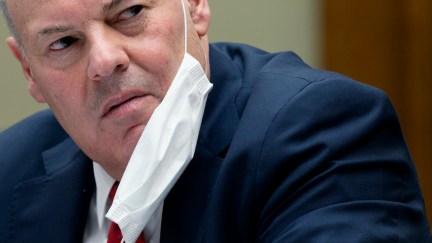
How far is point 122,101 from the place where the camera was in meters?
1.79

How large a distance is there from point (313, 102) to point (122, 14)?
44 cm

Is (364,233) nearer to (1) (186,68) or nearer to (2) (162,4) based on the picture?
(1) (186,68)

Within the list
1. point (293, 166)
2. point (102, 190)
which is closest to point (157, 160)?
point (293, 166)

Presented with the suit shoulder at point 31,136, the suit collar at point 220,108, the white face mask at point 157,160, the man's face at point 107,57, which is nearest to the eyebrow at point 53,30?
the man's face at point 107,57

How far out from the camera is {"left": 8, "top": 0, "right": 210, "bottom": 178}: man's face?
1.76 meters

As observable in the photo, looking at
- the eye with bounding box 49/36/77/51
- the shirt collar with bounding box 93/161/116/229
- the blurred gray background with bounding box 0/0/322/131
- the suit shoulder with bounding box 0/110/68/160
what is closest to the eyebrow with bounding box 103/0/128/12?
the eye with bounding box 49/36/77/51

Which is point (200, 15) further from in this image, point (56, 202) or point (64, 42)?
point (56, 202)

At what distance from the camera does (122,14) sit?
1.79 metres

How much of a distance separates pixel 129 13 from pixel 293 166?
48 centimetres

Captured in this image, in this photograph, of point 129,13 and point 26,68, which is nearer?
point 129,13

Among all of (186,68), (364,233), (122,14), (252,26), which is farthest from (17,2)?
(252,26)

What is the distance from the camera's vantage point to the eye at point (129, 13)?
5.89 ft

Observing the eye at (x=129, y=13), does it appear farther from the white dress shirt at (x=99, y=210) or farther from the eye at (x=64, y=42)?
the white dress shirt at (x=99, y=210)

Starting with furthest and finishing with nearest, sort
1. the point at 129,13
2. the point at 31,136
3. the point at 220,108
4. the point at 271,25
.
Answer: the point at 271,25 → the point at 31,136 → the point at 220,108 → the point at 129,13
